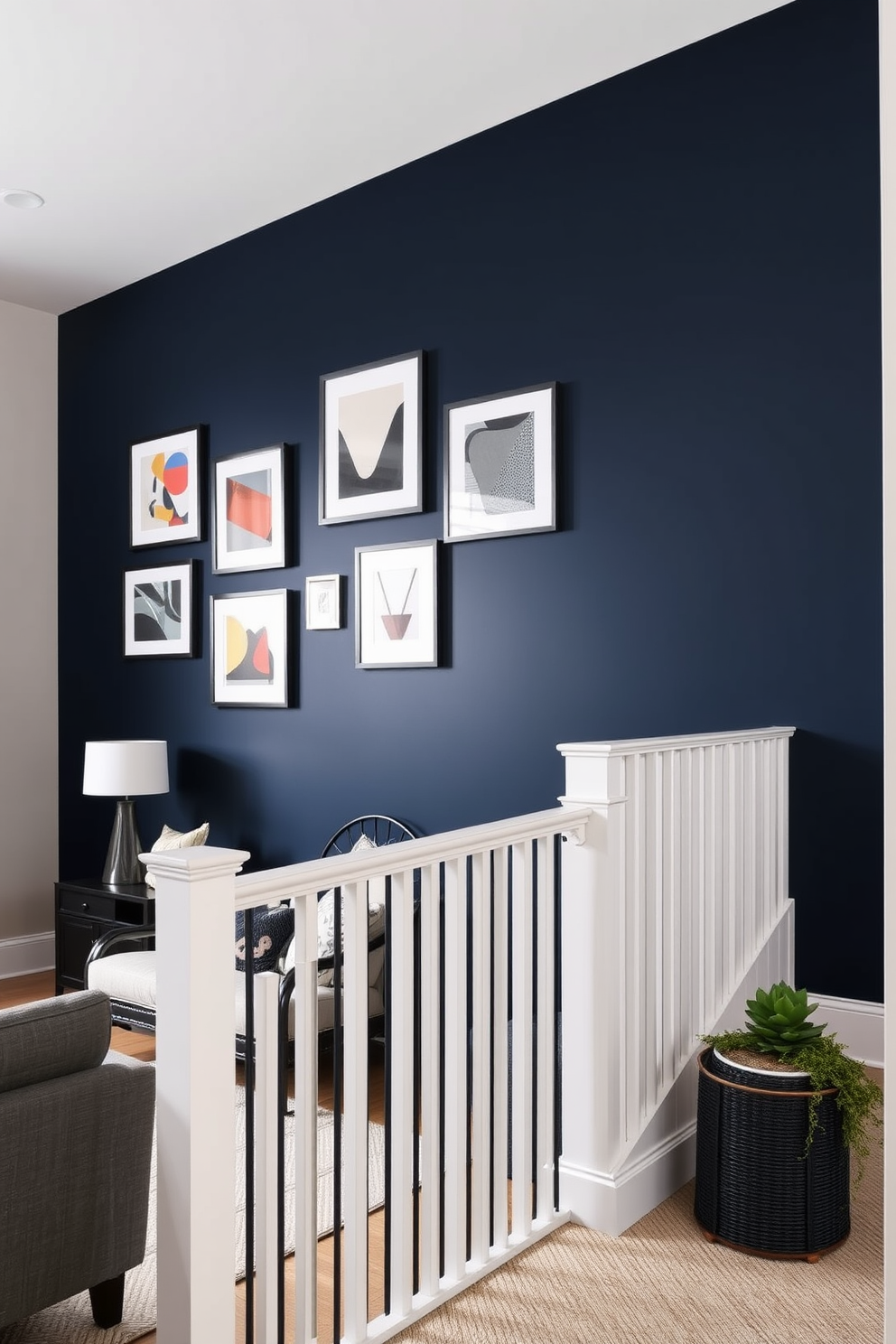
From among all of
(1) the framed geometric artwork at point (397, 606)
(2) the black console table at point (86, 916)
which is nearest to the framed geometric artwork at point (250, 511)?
(1) the framed geometric artwork at point (397, 606)

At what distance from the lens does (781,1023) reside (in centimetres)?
234

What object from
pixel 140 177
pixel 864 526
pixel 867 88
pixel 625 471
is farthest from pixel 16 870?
pixel 867 88

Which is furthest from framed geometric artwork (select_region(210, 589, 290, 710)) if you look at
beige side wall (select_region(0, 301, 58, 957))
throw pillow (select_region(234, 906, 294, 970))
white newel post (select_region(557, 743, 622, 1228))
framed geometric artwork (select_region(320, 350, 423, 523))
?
white newel post (select_region(557, 743, 622, 1228))

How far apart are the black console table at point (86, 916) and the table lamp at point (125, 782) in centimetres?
9

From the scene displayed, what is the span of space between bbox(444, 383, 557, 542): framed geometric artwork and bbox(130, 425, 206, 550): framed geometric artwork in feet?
5.13

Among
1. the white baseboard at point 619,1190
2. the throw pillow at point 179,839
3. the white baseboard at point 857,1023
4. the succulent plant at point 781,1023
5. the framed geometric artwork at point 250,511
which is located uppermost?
the framed geometric artwork at point 250,511

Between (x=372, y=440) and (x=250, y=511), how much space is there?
2.63ft

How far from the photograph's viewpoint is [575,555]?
3.66 metres

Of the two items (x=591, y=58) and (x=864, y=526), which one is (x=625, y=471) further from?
(x=591, y=58)

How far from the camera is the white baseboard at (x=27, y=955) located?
17.5 feet

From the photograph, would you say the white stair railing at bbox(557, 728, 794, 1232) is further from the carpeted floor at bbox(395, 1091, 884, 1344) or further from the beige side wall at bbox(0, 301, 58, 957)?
the beige side wall at bbox(0, 301, 58, 957)

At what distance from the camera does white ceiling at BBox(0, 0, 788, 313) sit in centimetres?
322

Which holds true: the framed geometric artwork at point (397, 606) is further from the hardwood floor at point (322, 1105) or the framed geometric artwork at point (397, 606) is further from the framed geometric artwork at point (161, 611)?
the hardwood floor at point (322, 1105)

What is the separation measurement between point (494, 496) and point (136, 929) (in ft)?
7.11
